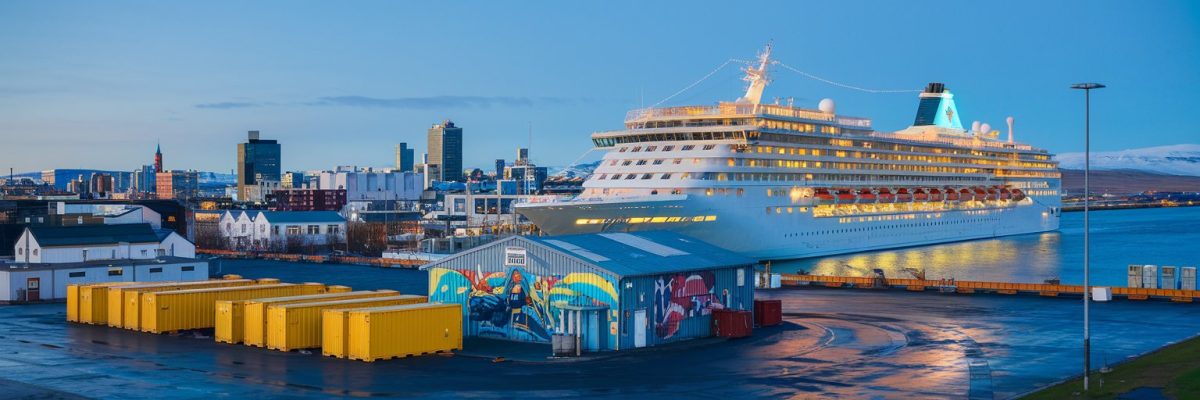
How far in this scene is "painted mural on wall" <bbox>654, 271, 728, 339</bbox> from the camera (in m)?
35.9

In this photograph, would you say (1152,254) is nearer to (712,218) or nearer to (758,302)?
(712,218)

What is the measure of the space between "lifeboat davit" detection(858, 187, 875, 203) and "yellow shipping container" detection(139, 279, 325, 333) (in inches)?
2379

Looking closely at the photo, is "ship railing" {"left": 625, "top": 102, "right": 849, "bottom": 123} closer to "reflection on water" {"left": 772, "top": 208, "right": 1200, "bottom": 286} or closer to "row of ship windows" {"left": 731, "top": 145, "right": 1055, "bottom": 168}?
"row of ship windows" {"left": 731, "top": 145, "right": 1055, "bottom": 168}

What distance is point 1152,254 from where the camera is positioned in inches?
3922

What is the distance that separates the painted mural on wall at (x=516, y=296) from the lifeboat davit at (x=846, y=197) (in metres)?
54.1

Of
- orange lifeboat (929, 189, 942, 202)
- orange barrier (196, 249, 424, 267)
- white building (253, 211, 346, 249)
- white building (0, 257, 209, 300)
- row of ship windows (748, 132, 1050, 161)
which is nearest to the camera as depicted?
white building (0, 257, 209, 300)

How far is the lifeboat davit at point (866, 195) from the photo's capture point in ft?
298

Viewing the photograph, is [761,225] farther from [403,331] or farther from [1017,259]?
[403,331]

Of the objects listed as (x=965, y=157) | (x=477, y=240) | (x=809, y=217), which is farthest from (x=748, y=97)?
(x=965, y=157)

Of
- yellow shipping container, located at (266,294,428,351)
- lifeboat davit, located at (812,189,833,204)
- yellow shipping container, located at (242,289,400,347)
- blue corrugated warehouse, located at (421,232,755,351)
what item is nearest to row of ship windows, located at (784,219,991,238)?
lifeboat davit, located at (812,189,833,204)

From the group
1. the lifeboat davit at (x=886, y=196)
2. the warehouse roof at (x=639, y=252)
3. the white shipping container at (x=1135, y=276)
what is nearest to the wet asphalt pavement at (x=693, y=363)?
the warehouse roof at (x=639, y=252)

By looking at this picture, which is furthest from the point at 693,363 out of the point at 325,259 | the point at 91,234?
the point at 325,259

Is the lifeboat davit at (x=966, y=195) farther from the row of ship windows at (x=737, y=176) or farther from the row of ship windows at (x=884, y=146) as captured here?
the row of ship windows at (x=737, y=176)

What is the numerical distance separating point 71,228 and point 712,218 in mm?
37952
